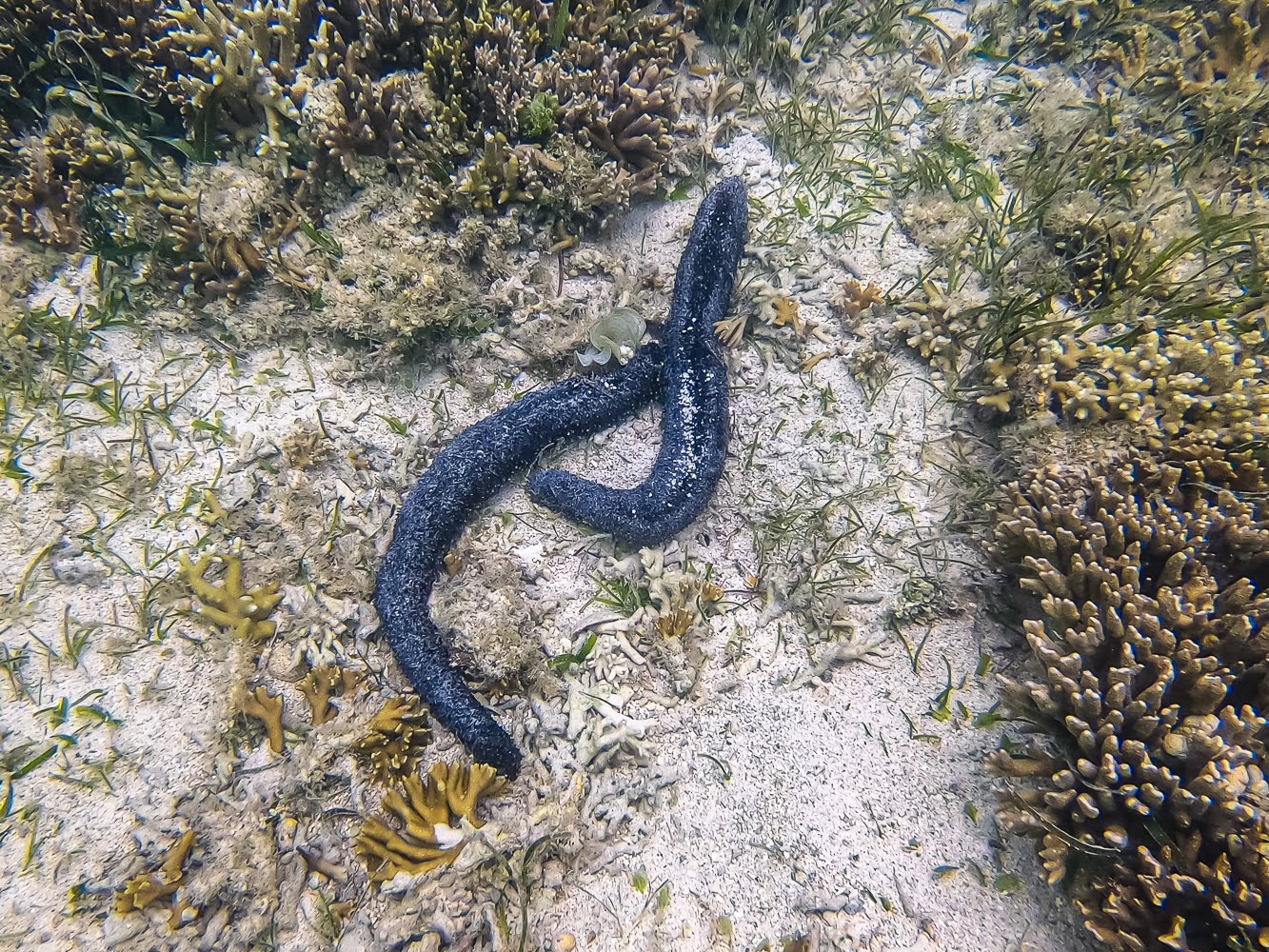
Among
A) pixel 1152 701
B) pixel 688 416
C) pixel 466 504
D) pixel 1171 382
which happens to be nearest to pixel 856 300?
pixel 688 416

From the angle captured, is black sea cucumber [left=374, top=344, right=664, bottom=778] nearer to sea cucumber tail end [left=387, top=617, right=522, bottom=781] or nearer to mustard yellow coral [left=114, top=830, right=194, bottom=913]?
sea cucumber tail end [left=387, top=617, right=522, bottom=781]

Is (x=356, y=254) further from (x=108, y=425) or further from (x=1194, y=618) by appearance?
(x=1194, y=618)

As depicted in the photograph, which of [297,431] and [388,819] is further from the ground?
[297,431]

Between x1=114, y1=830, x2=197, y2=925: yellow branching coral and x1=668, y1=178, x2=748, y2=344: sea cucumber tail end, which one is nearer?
x1=114, y1=830, x2=197, y2=925: yellow branching coral

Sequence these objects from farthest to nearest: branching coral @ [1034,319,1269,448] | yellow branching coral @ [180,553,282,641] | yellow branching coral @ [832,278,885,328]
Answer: yellow branching coral @ [832,278,885,328], yellow branching coral @ [180,553,282,641], branching coral @ [1034,319,1269,448]

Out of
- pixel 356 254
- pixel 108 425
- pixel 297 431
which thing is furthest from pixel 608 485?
pixel 108 425

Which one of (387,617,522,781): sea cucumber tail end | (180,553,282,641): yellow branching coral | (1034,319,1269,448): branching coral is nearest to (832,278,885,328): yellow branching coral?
(1034,319,1269,448): branching coral

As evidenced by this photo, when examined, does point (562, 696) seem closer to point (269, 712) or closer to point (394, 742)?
point (394, 742)

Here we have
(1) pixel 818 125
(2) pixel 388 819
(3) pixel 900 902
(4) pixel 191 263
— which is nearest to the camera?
(3) pixel 900 902
